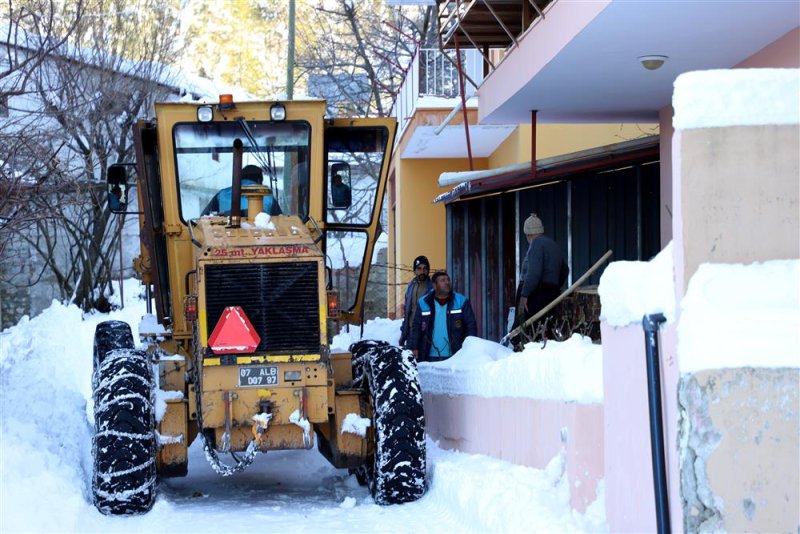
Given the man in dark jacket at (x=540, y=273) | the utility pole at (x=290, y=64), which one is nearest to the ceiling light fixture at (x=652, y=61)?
the man in dark jacket at (x=540, y=273)

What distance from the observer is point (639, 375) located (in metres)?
5.33

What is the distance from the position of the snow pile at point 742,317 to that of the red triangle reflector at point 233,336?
4.44 metres

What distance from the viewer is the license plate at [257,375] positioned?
8555mm

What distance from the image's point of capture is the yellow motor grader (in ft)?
28.0

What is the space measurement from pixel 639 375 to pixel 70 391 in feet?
28.5

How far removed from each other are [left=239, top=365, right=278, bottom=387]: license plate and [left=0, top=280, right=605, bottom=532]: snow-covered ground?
3.03 ft

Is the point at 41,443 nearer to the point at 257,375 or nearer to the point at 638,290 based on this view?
the point at 257,375

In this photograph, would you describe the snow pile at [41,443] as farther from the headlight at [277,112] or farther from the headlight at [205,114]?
the headlight at [277,112]

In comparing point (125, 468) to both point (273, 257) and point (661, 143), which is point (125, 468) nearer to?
point (273, 257)

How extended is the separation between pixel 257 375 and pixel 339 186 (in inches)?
85.8

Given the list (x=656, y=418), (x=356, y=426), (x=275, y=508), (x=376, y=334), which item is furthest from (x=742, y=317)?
(x=376, y=334)

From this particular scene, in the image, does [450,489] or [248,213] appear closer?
[450,489]

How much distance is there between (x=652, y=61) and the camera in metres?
11.0

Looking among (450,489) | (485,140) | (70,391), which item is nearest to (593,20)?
(450,489)
